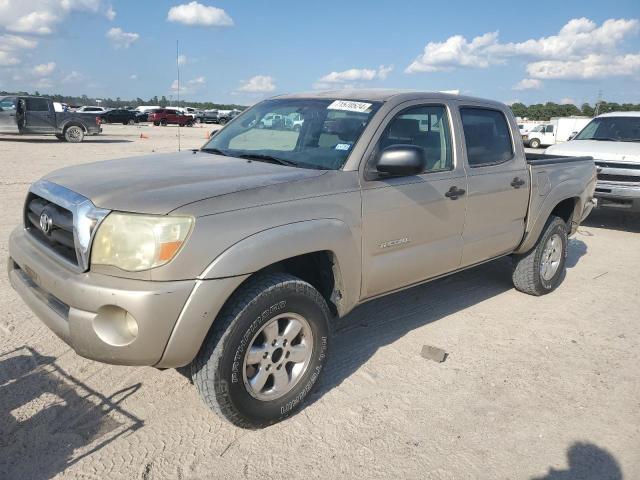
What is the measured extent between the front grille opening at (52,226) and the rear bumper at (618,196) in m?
8.33

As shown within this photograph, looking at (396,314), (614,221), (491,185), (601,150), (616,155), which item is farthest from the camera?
(614,221)

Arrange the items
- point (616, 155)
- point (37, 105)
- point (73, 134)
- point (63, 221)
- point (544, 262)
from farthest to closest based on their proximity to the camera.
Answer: point (73, 134) → point (37, 105) → point (616, 155) → point (544, 262) → point (63, 221)

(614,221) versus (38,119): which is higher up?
(38,119)

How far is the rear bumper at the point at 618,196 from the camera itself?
8.38 m

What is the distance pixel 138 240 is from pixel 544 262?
14.1 ft

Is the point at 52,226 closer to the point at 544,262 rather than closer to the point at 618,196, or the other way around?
the point at 544,262

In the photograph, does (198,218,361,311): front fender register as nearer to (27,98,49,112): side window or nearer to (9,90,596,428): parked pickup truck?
(9,90,596,428): parked pickup truck

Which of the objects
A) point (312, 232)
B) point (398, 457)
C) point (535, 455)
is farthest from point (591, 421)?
point (312, 232)

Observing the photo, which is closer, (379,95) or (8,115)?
(379,95)

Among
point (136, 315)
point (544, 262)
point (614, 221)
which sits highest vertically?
point (136, 315)

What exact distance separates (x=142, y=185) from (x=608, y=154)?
27.3ft

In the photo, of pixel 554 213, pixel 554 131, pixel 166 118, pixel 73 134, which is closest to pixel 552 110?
pixel 554 131

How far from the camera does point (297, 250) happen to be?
2.87 meters

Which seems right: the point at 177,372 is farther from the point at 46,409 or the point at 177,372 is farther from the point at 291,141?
the point at 291,141
